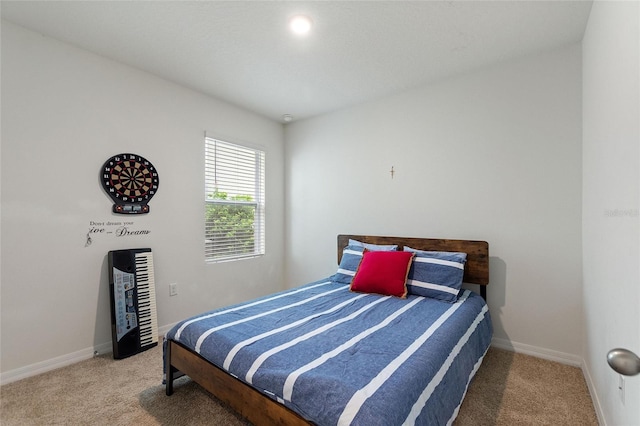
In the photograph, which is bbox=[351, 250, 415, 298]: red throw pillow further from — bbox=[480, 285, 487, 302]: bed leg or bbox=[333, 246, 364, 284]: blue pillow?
bbox=[480, 285, 487, 302]: bed leg

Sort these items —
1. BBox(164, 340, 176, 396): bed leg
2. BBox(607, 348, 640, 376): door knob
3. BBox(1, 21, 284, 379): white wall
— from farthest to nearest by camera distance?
1. BBox(1, 21, 284, 379): white wall
2. BBox(164, 340, 176, 396): bed leg
3. BBox(607, 348, 640, 376): door knob

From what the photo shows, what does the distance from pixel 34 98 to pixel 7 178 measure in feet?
2.07

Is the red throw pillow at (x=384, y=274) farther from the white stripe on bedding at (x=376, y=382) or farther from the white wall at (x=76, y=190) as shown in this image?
the white wall at (x=76, y=190)

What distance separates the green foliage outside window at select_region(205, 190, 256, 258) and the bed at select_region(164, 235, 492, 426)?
1.32 m

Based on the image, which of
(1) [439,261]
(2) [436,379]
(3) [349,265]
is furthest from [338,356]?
(3) [349,265]

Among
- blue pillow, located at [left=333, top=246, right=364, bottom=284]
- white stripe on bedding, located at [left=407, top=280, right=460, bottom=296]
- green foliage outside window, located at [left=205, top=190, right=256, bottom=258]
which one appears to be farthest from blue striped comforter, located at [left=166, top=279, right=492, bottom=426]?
green foliage outside window, located at [left=205, top=190, right=256, bottom=258]

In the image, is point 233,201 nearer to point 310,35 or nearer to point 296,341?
point 310,35

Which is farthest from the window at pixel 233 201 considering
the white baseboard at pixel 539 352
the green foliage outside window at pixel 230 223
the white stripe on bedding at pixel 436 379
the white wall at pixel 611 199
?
the white wall at pixel 611 199

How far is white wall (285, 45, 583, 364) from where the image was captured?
239cm

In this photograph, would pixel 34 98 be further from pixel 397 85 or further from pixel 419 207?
pixel 419 207

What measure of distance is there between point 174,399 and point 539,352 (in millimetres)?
2818

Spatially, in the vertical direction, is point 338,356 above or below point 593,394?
above

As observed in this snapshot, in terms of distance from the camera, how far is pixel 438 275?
8.32 ft

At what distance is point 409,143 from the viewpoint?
3.18 m
